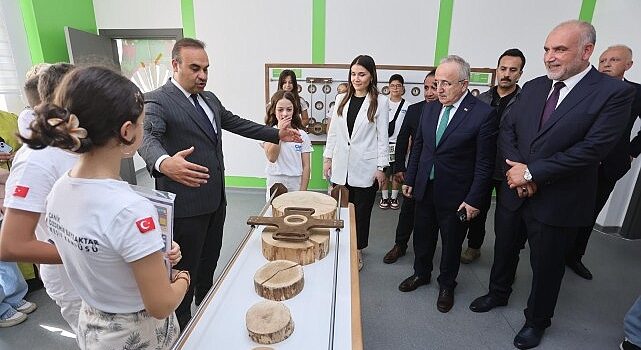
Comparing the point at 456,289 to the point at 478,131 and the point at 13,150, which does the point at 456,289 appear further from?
the point at 13,150

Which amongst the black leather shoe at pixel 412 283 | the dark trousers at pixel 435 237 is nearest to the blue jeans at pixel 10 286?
the black leather shoe at pixel 412 283

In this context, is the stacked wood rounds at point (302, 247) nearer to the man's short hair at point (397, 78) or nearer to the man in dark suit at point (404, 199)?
the man in dark suit at point (404, 199)

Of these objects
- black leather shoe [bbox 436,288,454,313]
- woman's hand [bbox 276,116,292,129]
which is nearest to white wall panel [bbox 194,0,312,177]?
woman's hand [bbox 276,116,292,129]

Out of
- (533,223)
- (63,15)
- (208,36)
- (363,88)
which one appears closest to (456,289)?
(533,223)

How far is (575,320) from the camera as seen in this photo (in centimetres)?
216

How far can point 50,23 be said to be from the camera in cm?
351

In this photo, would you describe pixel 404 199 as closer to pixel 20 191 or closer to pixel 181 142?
pixel 181 142

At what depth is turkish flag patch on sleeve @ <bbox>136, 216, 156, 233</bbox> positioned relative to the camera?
2.36ft

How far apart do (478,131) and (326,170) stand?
121cm

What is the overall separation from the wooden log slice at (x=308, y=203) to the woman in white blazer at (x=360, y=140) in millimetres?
1005

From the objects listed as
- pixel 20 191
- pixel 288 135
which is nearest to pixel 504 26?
pixel 288 135

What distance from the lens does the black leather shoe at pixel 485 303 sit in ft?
7.25

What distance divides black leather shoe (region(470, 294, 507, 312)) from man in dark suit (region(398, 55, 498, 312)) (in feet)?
0.48

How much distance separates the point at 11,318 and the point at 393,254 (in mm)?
2599
